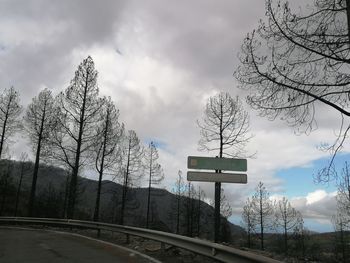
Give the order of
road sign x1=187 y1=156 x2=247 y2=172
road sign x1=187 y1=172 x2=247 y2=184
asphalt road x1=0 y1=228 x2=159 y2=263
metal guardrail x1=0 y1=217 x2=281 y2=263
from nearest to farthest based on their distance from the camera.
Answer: metal guardrail x1=0 y1=217 x2=281 y2=263
asphalt road x1=0 y1=228 x2=159 y2=263
road sign x1=187 y1=172 x2=247 y2=184
road sign x1=187 y1=156 x2=247 y2=172

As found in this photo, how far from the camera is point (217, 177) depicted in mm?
16750

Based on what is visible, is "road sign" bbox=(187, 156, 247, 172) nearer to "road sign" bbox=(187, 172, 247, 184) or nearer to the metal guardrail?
"road sign" bbox=(187, 172, 247, 184)

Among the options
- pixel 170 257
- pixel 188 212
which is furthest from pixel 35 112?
pixel 170 257

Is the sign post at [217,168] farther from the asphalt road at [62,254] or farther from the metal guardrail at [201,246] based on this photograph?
the asphalt road at [62,254]

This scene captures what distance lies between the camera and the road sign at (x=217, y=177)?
16.6 m

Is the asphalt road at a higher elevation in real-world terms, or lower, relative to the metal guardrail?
lower

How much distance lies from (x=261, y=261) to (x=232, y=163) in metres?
10.1

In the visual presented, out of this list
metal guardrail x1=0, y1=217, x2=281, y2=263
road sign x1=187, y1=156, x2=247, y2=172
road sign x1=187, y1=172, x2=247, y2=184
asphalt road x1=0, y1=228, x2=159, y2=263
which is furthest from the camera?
road sign x1=187, y1=156, x2=247, y2=172

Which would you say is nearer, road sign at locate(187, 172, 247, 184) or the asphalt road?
the asphalt road

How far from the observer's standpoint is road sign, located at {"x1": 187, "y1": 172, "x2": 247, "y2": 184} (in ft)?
54.3

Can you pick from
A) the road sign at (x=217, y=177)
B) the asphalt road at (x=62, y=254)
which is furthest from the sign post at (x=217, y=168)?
the asphalt road at (x=62, y=254)

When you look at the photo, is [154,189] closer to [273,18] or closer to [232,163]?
[232,163]

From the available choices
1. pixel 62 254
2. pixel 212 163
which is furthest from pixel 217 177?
pixel 62 254

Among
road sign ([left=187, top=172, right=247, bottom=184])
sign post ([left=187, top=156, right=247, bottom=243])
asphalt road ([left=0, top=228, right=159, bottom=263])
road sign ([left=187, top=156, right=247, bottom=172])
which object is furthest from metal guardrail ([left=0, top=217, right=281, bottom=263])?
road sign ([left=187, top=156, right=247, bottom=172])
